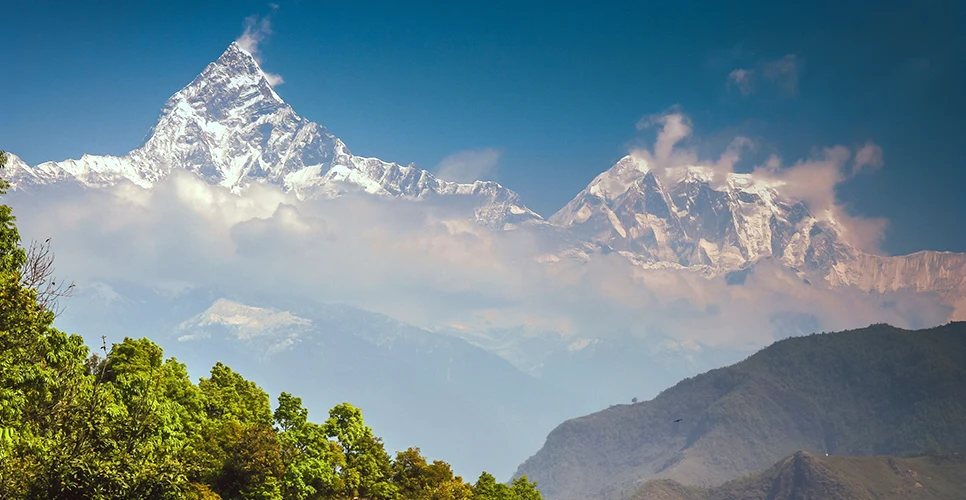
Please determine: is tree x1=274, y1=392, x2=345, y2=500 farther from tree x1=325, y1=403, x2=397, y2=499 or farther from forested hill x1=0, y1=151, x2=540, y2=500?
tree x1=325, y1=403, x2=397, y2=499

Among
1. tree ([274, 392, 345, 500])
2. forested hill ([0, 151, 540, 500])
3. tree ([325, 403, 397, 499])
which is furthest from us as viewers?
tree ([325, 403, 397, 499])

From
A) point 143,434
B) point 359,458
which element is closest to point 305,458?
point 359,458

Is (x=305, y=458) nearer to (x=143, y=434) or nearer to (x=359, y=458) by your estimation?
Result: (x=359, y=458)

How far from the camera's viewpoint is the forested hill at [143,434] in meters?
35.0

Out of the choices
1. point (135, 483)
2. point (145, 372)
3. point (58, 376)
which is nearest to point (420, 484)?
point (145, 372)

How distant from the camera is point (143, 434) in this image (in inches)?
1558

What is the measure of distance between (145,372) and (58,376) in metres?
28.1

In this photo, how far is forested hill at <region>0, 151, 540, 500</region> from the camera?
3503cm

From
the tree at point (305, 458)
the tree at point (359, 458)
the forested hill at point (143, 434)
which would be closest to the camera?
the forested hill at point (143, 434)

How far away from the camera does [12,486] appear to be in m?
33.3

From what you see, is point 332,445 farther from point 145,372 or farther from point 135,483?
point 135,483

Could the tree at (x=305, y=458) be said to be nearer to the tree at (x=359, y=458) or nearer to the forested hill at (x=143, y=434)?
the forested hill at (x=143, y=434)

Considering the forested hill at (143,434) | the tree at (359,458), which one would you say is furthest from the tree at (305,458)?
the tree at (359,458)

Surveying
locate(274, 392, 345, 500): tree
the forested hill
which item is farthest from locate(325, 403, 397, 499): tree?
locate(274, 392, 345, 500): tree
